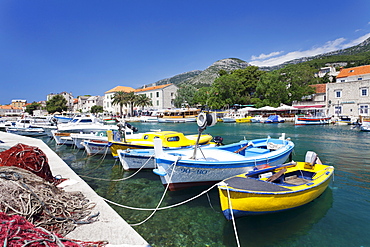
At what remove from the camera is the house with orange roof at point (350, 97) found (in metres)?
44.5

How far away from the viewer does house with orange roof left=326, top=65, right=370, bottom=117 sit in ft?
146

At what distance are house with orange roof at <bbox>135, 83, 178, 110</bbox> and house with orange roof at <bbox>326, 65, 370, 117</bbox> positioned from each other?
160 feet

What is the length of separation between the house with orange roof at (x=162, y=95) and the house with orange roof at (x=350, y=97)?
1925 inches

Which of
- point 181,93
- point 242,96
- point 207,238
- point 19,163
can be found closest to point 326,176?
point 207,238

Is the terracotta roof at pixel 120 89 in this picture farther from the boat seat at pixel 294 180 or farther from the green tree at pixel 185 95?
the boat seat at pixel 294 180

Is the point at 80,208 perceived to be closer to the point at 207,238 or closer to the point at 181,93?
the point at 207,238

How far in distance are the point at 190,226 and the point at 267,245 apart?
2168 millimetres

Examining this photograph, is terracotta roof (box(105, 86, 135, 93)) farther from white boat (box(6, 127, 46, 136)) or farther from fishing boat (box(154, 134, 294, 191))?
fishing boat (box(154, 134, 294, 191))

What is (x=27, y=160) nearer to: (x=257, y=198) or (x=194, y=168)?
(x=194, y=168)

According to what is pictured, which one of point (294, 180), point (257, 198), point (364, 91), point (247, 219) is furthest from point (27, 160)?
point (364, 91)

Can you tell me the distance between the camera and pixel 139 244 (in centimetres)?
386

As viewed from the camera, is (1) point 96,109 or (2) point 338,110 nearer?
(2) point 338,110

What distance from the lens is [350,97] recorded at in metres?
46.4

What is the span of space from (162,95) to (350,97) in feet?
177
